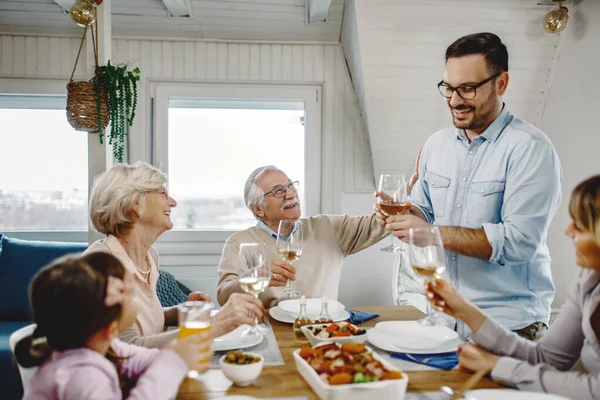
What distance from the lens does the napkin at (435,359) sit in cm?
A: 141

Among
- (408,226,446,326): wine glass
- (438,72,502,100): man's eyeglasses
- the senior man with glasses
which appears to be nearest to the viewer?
(408,226,446,326): wine glass

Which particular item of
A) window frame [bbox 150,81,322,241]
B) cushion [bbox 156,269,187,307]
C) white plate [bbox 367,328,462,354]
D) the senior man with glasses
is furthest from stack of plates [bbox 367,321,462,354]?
window frame [bbox 150,81,322,241]

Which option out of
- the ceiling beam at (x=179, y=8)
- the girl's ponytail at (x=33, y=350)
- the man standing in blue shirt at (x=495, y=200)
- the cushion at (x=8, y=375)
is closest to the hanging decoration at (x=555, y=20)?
the man standing in blue shirt at (x=495, y=200)

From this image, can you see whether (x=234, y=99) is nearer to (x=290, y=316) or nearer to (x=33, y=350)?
(x=290, y=316)

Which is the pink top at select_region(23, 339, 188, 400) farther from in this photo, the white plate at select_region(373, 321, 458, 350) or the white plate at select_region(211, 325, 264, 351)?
the white plate at select_region(373, 321, 458, 350)

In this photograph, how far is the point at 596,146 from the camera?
3404 millimetres

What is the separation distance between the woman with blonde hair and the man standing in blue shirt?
1.53 ft

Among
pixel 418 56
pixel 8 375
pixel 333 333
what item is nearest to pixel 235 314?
pixel 333 333

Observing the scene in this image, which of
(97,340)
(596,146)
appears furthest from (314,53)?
(97,340)

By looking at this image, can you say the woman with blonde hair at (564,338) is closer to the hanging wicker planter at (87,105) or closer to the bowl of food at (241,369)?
the bowl of food at (241,369)

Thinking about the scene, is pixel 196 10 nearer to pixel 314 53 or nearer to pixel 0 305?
pixel 314 53

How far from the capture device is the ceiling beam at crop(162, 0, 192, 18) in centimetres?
356

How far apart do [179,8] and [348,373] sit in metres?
3.16

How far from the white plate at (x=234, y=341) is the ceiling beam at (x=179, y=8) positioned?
2645 millimetres
